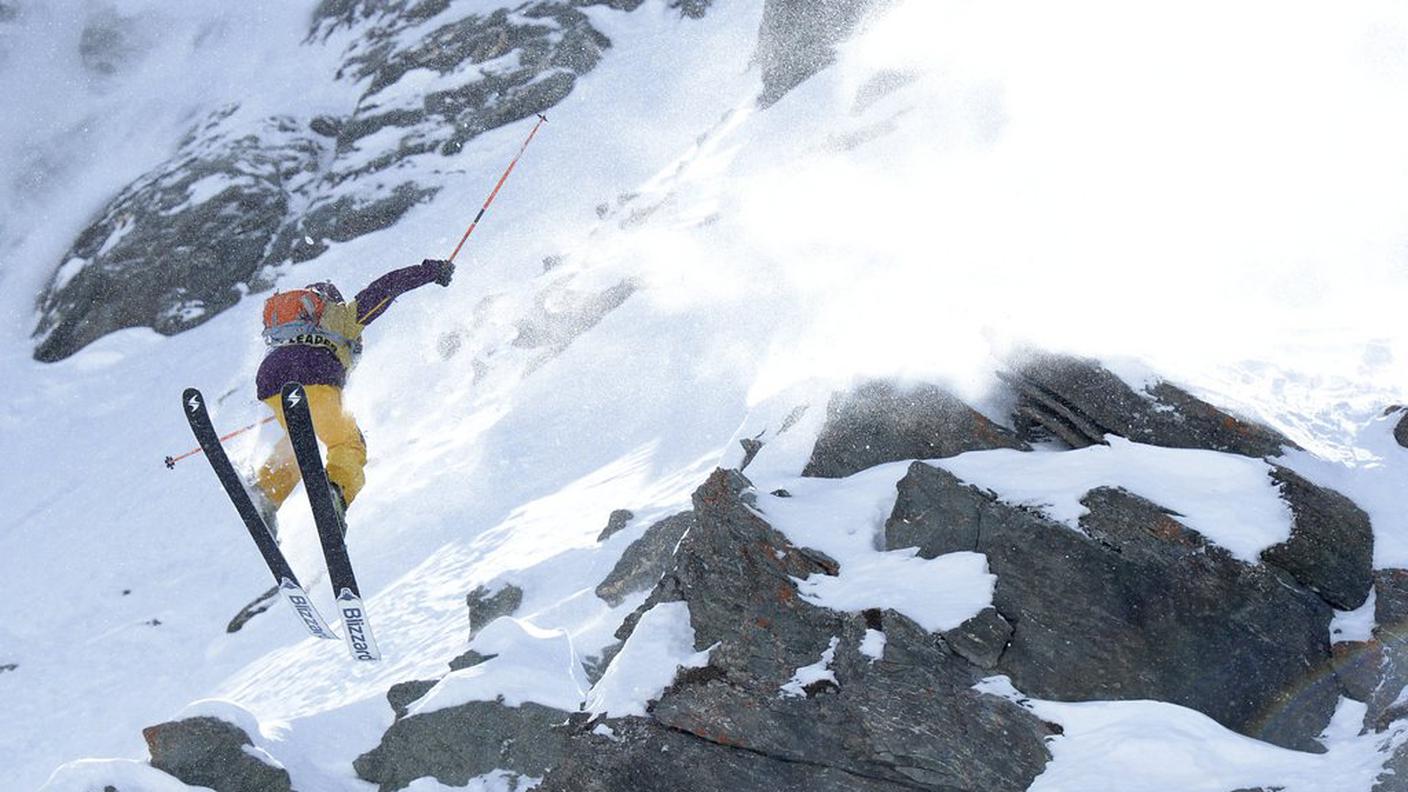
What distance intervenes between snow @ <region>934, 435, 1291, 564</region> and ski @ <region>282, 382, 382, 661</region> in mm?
4784

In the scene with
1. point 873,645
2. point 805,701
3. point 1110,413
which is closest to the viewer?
point 873,645

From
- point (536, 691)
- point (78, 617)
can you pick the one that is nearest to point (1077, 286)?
point (536, 691)

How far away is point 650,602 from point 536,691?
2595 mm

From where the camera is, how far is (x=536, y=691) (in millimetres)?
10992

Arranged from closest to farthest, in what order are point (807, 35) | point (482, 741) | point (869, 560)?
point (869, 560), point (482, 741), point (807, 35)

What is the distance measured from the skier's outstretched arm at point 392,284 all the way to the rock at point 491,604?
252 inches

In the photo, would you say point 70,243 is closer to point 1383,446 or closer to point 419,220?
point 419,220

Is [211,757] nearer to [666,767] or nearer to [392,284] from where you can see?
[392,284]

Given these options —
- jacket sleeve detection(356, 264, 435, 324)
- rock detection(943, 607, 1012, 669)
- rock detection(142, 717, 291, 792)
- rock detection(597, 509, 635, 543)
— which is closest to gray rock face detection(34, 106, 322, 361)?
rock detection(597, 509, 635, 543)

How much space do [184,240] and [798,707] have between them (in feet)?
122

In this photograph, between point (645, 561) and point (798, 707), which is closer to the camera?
point (798, 707)

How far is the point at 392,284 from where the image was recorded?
A: 9430mm

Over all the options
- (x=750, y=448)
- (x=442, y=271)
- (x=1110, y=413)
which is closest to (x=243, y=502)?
(x=442, y=271)

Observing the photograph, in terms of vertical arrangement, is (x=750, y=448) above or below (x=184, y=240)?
above
